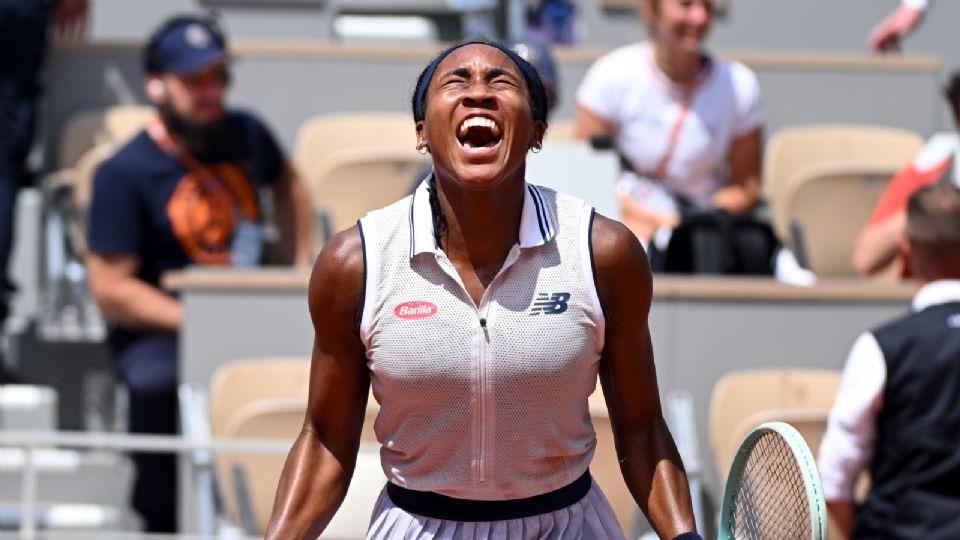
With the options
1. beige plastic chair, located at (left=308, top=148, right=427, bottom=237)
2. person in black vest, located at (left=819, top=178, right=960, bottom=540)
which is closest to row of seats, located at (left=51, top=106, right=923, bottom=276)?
beige plastic chair, located at (left=308, top=148, right=427, bottom=237)

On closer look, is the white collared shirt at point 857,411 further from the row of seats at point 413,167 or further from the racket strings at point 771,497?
the row of seats at point 413,167

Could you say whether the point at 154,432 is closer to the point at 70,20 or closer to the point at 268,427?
the point at 268,427

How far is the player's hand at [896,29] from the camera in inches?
311

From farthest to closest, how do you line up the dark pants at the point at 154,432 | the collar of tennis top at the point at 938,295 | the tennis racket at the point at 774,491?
the dark pants at the point at 154,432
the collar of tennis top at the point at 938,295
the tennis racket at the point at 774,491

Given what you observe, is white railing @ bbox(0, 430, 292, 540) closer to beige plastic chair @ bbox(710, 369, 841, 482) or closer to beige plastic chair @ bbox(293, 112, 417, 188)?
beige plastic chair @ bbox(710, 369, 841, 482)

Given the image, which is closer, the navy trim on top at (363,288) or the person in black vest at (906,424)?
the navy trim on top at (363,288)

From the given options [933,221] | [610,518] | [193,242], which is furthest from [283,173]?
[610,518]

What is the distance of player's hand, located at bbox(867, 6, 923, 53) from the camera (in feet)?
25.9

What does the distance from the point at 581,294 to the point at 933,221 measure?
191cm

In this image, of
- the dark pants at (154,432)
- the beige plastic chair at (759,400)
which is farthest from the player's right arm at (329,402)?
the dark pants at (154,432)

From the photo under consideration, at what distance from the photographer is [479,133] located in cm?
271

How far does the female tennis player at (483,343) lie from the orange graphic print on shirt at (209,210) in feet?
10.0

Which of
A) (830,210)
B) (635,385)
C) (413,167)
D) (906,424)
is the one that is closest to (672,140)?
(830,210)

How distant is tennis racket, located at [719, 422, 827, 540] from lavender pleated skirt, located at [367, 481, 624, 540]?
212 mm
